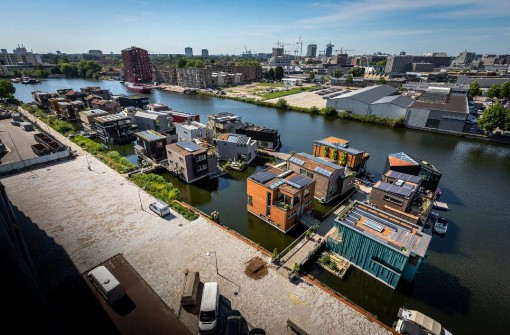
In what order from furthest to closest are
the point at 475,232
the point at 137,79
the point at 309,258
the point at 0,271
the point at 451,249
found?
the point at 137,79
the point at 475,232
the point at 451,249
the point at 309,258
the point at 0,271

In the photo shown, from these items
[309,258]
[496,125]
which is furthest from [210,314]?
[496,125]

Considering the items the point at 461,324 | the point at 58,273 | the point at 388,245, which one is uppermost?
the point at 388,245

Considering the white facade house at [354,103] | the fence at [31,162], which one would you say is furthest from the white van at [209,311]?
the white facade house at [354,103]

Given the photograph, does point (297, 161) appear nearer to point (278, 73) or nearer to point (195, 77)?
point (195, 77)

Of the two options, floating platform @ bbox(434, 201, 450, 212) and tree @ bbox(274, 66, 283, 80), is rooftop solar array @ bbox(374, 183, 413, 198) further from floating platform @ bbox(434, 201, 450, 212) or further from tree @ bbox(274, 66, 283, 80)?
tree @ bbox(274, 66, 283, 80)

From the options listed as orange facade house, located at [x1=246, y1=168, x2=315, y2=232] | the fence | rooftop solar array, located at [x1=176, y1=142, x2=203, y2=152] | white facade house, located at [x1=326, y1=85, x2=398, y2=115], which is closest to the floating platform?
orange facade house, located at [x1=246, y1=168, x2=315, y2=232]

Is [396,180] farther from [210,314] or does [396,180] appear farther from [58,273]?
[58,273]
